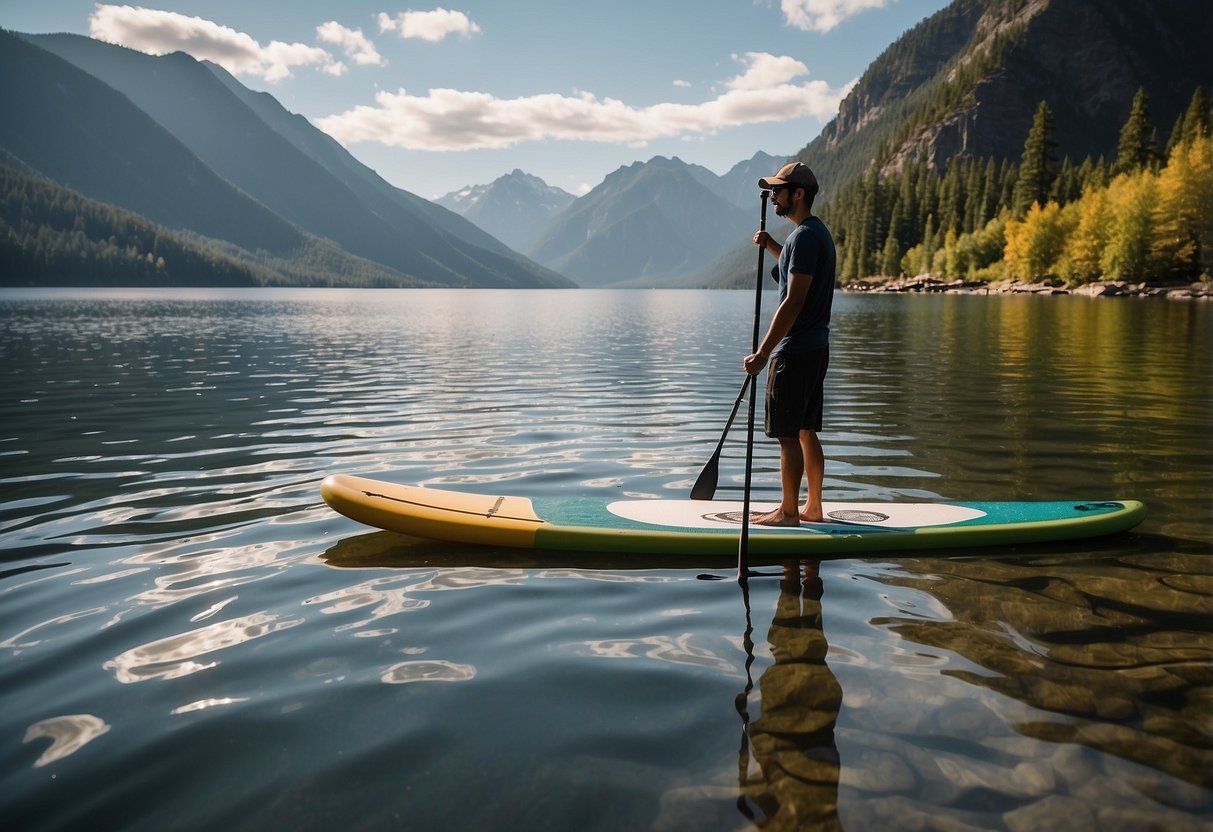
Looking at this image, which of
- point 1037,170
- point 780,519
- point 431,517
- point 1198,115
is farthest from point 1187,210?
point 431,517

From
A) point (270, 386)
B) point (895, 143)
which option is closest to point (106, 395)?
point (270, 386)

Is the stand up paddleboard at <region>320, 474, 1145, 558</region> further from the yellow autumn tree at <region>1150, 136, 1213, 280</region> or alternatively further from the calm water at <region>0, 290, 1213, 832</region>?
the yellow autumn tree at <region>1150, 136, 1213, 280</region>

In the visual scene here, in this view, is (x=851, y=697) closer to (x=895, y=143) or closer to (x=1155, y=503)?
(x=1155, y=503)

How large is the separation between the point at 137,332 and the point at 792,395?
40127 mm

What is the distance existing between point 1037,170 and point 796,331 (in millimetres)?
110868

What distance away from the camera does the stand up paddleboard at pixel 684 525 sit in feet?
21.6

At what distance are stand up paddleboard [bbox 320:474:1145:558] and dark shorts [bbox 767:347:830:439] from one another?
0.94 metres

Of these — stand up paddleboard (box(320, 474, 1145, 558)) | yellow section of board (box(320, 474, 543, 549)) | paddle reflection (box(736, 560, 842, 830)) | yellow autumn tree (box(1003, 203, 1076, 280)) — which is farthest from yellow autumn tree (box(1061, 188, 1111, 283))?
paddle reflection (box(736, 560, 842, 830))

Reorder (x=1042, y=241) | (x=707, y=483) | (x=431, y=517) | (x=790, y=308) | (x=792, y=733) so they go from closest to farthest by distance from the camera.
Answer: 1. (x=792, y=733)
2. (x=790, y=308)
3. (x=431, y=517)
4. (x=707, y=483)
5. (x=1042, y=241)

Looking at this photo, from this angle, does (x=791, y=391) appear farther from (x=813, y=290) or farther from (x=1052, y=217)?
(x=1052, y=217)

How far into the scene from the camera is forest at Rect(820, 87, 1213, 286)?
6750 cm

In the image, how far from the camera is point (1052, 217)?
8225 centimetres

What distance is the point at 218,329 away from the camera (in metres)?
41.3

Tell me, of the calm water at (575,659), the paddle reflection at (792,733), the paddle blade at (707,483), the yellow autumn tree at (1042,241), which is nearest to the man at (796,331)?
the paddle blade at (707,483)
